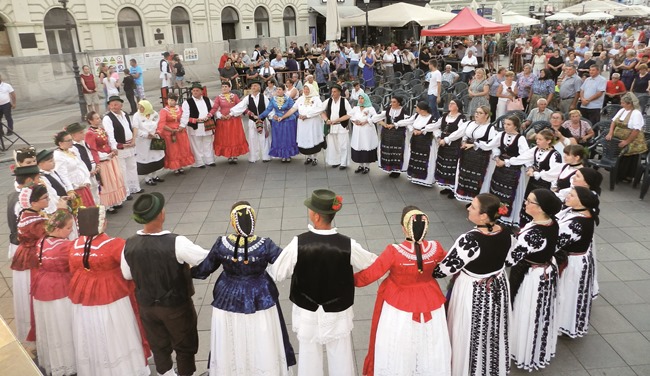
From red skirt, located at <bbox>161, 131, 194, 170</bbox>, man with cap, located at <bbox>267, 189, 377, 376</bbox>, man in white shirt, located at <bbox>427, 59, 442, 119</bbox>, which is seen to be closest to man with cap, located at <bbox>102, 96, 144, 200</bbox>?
red skirt, located at <bbox>161, 131, 194, 170</bbox>

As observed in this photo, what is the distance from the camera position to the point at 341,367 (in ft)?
12.3

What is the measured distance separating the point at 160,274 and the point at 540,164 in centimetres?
473

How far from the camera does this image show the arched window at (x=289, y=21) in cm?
2889

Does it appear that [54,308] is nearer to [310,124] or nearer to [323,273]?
[323,273]

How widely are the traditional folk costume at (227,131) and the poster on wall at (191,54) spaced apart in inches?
482

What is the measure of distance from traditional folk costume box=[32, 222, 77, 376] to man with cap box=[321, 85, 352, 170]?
19.8 ft

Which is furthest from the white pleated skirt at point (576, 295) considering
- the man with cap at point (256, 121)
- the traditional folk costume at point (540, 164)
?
the man with cap at point (256, 121)

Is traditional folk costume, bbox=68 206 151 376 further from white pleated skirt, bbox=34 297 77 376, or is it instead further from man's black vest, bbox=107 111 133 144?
man's black vest, bbox=107 111 133 144

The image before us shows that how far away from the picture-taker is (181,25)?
24953 millimetres

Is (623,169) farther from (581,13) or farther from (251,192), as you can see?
(581,13)

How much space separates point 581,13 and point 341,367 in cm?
2822

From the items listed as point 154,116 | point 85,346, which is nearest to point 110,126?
point 154,116

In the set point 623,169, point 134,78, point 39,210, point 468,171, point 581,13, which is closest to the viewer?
point 39,210

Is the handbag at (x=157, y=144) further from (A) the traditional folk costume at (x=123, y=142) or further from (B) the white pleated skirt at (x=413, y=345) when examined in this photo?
(B) the white pleated skirt at (x=413, y=345)
